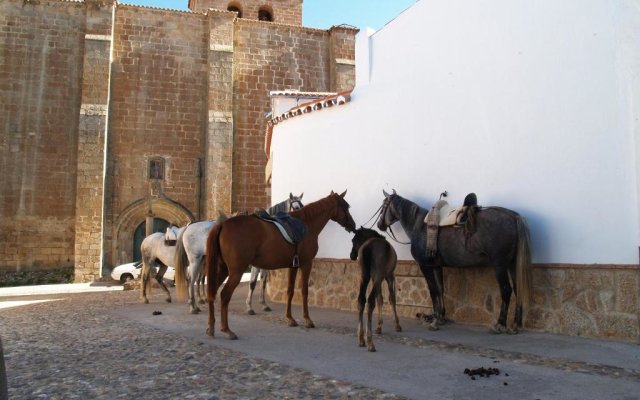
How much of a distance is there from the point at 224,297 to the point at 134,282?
34.6 feet

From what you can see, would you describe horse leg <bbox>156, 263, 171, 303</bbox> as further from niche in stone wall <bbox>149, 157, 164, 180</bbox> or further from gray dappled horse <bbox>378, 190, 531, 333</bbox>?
niche in stone wall <bbox>149, 157, 164, 180</bbox>

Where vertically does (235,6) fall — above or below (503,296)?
above

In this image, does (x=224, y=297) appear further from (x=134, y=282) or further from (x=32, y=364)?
(x=134, y=282)

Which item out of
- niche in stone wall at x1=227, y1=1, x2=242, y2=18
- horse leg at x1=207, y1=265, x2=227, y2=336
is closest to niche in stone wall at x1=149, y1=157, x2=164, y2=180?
niche in stone wall at x1=227, y1=1, x2=242, y2=18

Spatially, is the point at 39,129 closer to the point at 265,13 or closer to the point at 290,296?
the point at 265,13

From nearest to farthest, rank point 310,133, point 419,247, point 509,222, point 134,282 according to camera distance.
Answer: point 509,222 < point 419,247 < point 310,133 < point 134,282

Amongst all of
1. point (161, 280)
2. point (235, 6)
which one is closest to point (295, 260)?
point (161, 280)

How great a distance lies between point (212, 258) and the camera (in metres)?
6.26

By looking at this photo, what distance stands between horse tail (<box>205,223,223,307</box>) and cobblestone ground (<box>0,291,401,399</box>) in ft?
2.24

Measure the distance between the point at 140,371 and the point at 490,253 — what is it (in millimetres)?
4008

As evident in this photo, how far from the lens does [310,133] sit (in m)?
9.79

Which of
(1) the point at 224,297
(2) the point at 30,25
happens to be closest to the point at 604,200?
(1) the point at 224,297

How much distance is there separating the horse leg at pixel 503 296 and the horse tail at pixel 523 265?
5.0 inches

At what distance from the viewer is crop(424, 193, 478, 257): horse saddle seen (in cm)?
642
